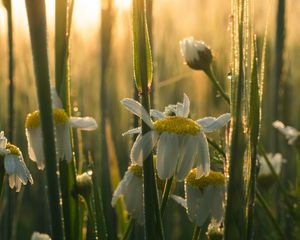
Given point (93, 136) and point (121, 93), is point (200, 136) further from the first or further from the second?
point (121, 93)

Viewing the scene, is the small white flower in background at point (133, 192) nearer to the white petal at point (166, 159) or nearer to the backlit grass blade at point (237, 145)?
the white petal at point (166, 159)

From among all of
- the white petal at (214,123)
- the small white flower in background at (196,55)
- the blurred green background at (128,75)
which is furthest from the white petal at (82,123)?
the blurred green background at (128,75)

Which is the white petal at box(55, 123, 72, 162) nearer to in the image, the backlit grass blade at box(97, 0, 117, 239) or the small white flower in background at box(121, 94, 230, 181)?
the small white flower in background at box(121, 94, 230, 181)

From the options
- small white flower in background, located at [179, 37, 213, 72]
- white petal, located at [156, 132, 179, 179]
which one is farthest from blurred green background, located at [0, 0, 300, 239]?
white petal, located at [156, 132, 179, 179]

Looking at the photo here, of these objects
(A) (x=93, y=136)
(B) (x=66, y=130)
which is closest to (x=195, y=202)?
A: (B) (x=66, y=130)

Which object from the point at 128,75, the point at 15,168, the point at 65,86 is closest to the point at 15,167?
the point at 15,168

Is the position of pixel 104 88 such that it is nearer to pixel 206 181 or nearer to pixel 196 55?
pixel 196 55
